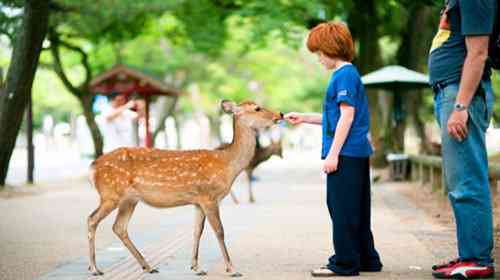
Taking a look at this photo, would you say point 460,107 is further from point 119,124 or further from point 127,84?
point 127,84

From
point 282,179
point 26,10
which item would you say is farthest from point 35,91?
point 26,10

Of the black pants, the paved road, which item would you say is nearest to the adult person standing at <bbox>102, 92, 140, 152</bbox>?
the paved road

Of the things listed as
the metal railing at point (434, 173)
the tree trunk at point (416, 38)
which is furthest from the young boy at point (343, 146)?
the tree trunk at point (416, 38)

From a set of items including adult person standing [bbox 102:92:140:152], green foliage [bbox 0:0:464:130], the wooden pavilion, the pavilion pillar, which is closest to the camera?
adult person standing [bbox 102:92:140:152]

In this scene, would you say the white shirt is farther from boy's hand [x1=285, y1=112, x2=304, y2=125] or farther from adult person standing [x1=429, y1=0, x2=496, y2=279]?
adult person standing [x1=429, y1=0, x2=496, y2=279]

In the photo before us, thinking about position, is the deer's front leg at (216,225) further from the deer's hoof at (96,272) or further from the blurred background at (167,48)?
the blurred background at (167,48)

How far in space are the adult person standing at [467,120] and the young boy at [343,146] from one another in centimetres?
59

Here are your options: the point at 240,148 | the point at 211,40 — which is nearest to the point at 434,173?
the point at 240,148

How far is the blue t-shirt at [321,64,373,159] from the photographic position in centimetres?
727

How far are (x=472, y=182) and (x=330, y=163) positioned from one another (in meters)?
0.97

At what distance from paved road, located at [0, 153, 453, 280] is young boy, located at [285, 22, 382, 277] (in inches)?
9.6

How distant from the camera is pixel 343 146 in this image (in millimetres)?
7328

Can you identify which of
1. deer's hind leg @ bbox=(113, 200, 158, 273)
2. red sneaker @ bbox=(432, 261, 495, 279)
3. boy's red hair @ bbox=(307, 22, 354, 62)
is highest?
boy's red hair @ bbox=(307, 22, 354, 62)

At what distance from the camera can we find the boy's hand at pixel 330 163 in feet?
23.7
